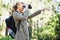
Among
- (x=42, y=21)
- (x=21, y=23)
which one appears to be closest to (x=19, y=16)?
(x=21, y=23)

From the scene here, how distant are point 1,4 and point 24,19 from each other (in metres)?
16.9

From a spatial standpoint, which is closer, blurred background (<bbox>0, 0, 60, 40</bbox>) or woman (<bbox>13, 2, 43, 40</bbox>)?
woman (<bbox>13, 2, 43, 40</bbox>)

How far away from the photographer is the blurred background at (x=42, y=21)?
9678 mm

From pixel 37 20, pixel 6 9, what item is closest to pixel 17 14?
pixel 37 20

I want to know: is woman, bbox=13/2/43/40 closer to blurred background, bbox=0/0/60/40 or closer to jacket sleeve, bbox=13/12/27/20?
jacket sleeve, bbox=13/12/27/20

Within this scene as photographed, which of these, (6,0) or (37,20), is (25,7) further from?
(6,0)

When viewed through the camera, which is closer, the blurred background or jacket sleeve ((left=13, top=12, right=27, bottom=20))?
jacket sleeve ((left=13, top=12, right=27, bottom=20))

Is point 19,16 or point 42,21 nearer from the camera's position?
point 19,16

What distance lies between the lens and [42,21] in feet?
54.9

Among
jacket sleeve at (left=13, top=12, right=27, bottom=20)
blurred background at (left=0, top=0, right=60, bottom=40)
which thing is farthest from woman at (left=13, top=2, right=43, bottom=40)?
blurred background at (left=0, top=0, right=60, bottom=40)

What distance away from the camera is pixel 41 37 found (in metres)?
10.7

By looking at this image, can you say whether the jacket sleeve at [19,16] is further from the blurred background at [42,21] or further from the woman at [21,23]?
the blurred background at [42,21]

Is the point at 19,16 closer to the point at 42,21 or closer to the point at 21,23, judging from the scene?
the point at 21,23

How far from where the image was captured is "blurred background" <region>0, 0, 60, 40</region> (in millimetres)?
9678
